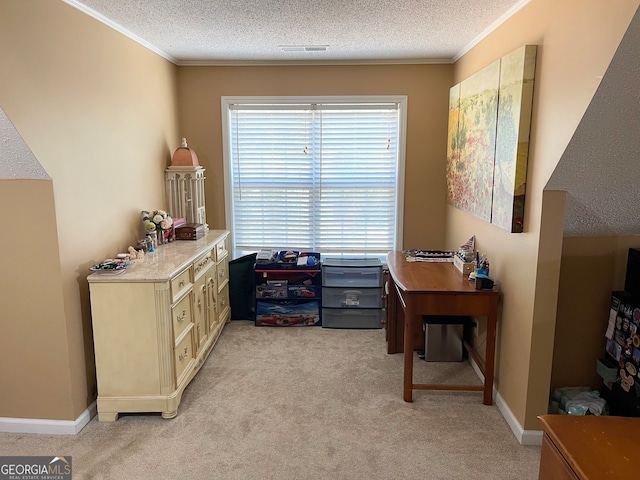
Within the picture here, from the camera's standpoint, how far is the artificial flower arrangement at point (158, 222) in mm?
3412

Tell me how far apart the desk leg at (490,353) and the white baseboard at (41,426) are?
2.42 m

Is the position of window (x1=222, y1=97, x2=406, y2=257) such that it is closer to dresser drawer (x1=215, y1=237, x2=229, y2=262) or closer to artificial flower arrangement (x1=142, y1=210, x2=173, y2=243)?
dresser drawer (x1=215, y1=237, x2=229, y2=262)

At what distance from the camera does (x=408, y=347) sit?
2.91 metres

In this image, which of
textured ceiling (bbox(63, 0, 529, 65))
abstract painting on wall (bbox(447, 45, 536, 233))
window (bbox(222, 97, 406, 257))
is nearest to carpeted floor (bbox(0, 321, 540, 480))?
abstract painting on wall (bbox(447, 45, 536, 233))

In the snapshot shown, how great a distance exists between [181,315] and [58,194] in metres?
1.02

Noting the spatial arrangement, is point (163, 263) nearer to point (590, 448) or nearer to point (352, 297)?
point (352, 297)

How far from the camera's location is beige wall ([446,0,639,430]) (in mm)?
1896

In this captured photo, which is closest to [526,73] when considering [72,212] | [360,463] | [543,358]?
[543,358]

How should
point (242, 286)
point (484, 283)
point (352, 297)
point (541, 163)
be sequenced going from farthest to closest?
point (242, 286)
point (352, 297)
point (484, 283)
point (541, 163)

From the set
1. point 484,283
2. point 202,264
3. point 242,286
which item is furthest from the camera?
point 242,286

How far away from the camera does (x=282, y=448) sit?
2.52 meters

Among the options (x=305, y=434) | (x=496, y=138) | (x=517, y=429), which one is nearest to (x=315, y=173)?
(x=496, y=138)

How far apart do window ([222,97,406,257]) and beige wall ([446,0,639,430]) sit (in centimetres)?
145

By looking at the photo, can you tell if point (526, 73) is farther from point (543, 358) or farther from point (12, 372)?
point (12, 372)
